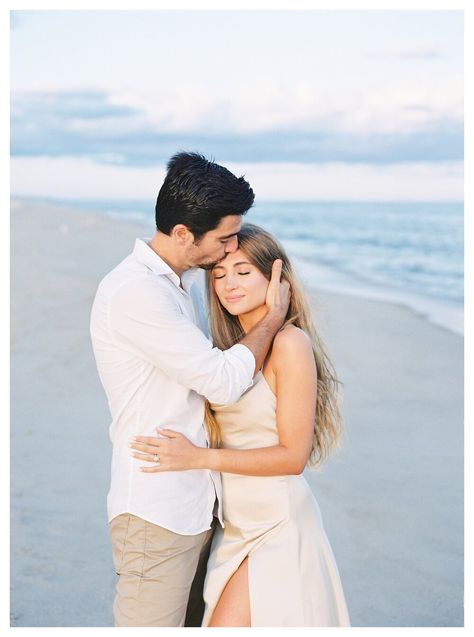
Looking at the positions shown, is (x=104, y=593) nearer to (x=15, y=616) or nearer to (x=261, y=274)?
(x=15, y=616)

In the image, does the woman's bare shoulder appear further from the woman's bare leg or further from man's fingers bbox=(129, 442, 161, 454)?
the woman's bare leg

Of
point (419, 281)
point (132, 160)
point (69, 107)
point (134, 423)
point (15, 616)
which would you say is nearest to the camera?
point (134, 423)

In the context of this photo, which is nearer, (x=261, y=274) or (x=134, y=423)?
(x=134, y=423)

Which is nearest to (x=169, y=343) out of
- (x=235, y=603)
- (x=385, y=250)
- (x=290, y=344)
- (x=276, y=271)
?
(x=290, y=344)

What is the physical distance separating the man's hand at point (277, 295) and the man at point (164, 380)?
0.56ft

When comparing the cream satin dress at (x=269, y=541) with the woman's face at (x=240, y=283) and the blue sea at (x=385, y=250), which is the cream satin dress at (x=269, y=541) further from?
the blue sea at (x=385, y=250)

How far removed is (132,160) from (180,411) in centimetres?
3744

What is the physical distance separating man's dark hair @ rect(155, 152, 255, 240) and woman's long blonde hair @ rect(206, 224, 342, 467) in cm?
21

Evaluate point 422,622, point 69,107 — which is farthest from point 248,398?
point 69,107

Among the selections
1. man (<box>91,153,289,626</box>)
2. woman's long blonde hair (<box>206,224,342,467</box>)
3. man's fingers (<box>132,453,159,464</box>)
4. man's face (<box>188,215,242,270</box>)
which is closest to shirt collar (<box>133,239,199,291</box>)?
man (<box>91,153,289,626</box>)

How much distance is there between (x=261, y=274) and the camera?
3.07 m

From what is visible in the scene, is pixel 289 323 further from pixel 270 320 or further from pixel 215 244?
pixel 215 244

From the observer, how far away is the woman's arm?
2.78 metres

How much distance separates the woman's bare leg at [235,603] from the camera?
9.25 ft
